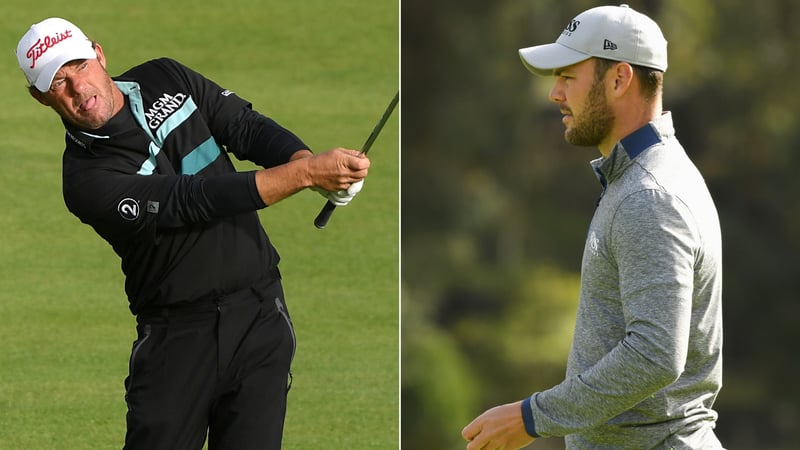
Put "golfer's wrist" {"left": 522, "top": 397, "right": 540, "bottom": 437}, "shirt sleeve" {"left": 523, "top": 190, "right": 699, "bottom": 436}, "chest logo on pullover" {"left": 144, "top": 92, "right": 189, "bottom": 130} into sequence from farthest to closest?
"chest logo on pullover" {"left": 144, "top": 92, "right": 189, "bottom": 130}, "golfer's wrist" {"left": 522, "top": 397, "right": 540, "bottom": 437}, "shirt sleeve" {"left": 523, "top": 190, "right": 699, "bottom": 436}

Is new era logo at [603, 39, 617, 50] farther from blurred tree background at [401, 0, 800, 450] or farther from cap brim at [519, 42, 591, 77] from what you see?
blurred tree background at [401, 0, 800, 450]

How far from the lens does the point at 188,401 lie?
8.12 feet

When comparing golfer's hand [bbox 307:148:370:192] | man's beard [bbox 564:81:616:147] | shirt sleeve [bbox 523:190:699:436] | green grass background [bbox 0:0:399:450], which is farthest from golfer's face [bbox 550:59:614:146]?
green grass background [bbox 0:0:399:450]

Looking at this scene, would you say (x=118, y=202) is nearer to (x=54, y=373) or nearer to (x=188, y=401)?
(x=188, y=401)

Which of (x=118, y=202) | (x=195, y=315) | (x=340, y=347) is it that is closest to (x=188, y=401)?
(x=195, y=315)

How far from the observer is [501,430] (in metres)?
1.76

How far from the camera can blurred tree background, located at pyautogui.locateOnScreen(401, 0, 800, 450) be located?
1104 centimetres

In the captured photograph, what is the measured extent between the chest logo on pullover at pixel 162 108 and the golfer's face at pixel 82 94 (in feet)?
0.27

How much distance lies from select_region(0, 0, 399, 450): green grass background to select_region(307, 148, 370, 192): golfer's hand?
5.52ft

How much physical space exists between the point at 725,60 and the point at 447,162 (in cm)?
379

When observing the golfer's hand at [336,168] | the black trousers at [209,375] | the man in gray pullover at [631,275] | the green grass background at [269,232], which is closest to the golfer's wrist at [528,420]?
the man in gray pullover at [631,275]

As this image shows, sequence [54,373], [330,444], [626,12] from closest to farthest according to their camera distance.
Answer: [626,12]
[330,444]
[54,373]

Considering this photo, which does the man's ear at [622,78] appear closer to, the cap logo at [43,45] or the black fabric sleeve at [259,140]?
the black fabric sleeve at [259,140]

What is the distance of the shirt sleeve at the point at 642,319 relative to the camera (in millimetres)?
1645
